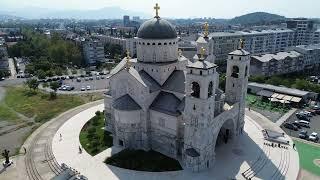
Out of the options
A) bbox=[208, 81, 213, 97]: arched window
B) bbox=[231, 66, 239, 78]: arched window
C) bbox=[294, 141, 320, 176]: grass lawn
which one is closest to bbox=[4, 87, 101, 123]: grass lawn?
bbox=[208, 81, 213, 97]: arched window

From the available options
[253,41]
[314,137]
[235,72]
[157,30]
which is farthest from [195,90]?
[253,41]

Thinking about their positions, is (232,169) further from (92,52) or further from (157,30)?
(92,52)

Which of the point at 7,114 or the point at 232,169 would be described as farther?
the point at 7,114

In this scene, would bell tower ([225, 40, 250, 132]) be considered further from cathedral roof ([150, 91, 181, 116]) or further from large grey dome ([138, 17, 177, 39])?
cathedral roof ([150, 91, 181, 116])

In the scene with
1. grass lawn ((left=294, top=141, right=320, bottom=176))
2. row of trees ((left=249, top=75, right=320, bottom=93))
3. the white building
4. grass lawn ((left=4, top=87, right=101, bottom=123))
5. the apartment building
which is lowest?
grass lawn ((left=294, top=141, right=320, bottom=176))

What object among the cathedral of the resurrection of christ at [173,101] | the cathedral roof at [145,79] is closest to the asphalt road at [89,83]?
the cathedral of the resurrection of christ at [173,101]

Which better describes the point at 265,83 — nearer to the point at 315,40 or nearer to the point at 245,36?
the point at 245,36
